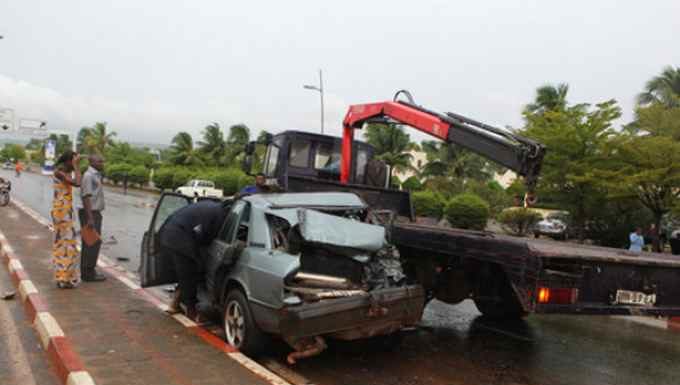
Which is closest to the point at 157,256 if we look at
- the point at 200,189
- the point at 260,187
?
the point at 260,187

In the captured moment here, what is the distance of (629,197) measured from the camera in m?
19.8

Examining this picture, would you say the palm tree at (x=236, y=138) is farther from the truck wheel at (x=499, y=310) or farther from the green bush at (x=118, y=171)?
the truck wheel at (x=499, y=310)

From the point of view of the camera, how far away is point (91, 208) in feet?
26.6

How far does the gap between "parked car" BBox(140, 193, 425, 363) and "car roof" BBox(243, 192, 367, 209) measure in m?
0.01

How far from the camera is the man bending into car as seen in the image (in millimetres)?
6188

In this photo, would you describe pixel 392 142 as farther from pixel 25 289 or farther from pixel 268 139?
pixel 25 289

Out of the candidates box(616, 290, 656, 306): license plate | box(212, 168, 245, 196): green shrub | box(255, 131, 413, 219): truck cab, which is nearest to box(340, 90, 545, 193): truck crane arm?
box(255, 131, 413, 219): truck cab

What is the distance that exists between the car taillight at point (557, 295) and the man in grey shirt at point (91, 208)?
19.5 feet

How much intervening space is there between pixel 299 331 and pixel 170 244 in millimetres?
2102

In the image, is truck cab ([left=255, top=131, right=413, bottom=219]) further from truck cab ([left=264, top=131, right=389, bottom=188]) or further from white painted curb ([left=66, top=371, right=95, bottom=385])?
white painted curb ([left=66, top=371, right=95, bottom=385])

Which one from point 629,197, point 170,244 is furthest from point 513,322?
point 629,197

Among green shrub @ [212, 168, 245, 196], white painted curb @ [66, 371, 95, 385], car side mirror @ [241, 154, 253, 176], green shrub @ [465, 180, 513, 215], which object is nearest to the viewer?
white painted curb @ [66, 371, 95, 385]

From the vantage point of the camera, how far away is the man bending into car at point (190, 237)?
619 centimetres

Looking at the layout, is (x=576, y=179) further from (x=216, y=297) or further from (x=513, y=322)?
(x=216, y=297)
